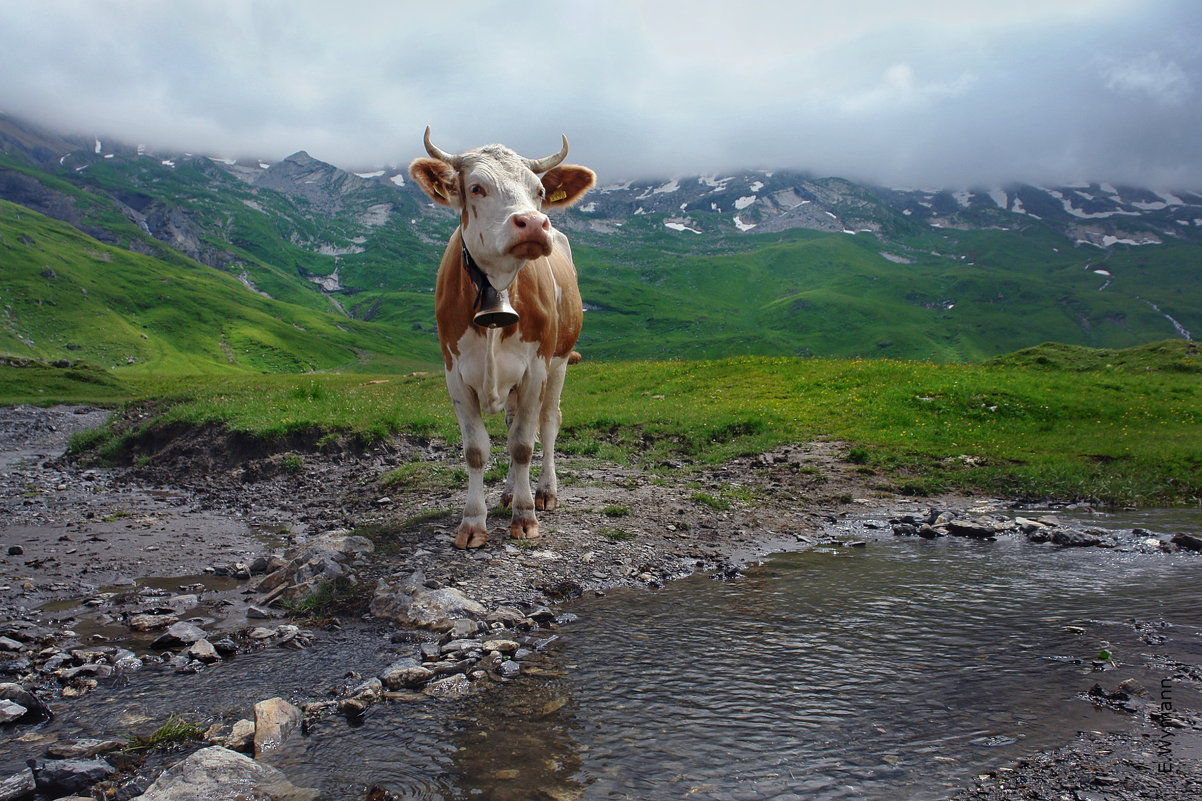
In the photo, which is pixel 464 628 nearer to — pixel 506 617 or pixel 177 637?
pixel 506 617

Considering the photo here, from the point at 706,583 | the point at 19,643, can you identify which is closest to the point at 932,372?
the point at 706,583

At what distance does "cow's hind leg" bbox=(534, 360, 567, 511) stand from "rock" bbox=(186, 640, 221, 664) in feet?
18.9

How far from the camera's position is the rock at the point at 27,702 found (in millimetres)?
5250

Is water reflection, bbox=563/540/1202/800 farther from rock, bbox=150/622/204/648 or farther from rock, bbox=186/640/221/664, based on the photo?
rock, bbox=150/622/204/648

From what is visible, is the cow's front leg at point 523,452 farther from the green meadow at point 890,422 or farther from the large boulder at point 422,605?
the green meadow at point 890,422

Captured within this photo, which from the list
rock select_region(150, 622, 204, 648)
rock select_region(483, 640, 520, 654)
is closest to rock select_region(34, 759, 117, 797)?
rock select_region(150, 622, 204, 648)

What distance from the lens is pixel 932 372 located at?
2608 centimetres

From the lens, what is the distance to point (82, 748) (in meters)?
4.78

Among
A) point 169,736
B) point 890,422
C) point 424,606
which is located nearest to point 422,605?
point 424,606

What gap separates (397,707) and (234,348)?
541ft

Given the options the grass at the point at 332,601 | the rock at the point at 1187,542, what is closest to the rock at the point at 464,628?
the grass at the point at 332,601

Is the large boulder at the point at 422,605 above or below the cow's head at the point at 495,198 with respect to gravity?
below

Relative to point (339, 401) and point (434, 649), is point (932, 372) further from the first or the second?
point (434, 649)

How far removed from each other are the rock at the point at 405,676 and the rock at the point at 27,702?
96.4 inches
